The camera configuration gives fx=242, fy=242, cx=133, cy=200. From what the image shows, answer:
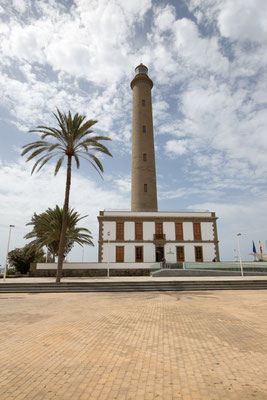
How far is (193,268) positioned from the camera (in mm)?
23469

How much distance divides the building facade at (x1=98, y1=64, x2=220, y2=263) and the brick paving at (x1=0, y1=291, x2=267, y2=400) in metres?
22.9

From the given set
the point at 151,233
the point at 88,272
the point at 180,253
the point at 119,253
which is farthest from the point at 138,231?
the point at 88,272

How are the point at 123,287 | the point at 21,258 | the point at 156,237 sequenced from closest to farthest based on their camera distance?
the point at 123,287
the point at 21,258
the point at 156,237

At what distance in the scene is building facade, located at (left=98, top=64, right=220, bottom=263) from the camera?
3047 cm

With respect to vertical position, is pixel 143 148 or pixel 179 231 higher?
pixel 143 148

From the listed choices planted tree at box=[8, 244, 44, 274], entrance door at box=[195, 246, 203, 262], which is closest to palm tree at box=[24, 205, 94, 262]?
planted tree at box=[8, 244, 44, 274]

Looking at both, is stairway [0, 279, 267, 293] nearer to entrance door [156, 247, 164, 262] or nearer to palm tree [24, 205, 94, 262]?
palm tree [24, 205, 94, 262]

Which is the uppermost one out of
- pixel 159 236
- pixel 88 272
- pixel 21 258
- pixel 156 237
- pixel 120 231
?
pixel 120 231

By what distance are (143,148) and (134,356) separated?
33.1 metres

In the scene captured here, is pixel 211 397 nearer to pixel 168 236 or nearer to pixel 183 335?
pixel 183 335

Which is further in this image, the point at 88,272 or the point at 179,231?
the point at 179,231

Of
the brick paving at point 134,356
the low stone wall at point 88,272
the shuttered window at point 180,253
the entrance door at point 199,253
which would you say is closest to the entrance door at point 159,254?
the shuttered window at point 180,253

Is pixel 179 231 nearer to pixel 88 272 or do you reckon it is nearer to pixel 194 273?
pixel 194 273

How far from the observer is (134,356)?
14.1ft
